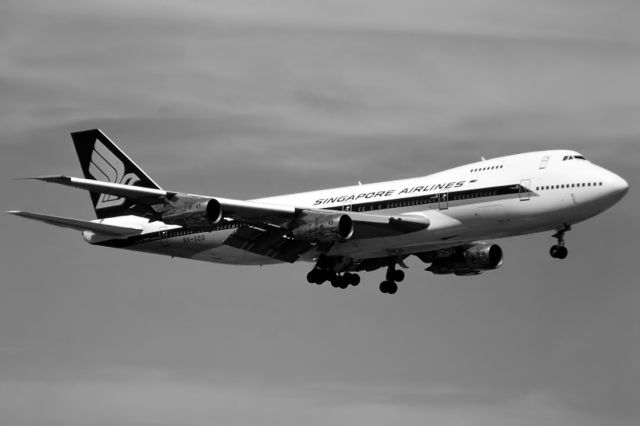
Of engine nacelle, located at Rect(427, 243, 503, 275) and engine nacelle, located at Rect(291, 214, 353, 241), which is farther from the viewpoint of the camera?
engine nacelle, located at Rect(427, 243, 503, 275)

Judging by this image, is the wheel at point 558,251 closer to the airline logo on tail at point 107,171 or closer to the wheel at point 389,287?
the wheel at point 389,287

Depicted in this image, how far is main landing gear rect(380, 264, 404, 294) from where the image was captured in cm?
7125

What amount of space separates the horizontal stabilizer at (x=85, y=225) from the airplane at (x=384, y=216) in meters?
0.06

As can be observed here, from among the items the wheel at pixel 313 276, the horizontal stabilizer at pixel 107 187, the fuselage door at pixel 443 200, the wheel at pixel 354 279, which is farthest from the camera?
the wheel at pixel 354 279

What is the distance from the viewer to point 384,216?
63219mm

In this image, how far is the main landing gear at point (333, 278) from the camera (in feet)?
220

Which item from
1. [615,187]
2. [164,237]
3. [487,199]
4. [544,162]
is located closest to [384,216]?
[487,199]

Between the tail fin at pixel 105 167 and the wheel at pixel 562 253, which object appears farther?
the tail fin at pixel 105 167

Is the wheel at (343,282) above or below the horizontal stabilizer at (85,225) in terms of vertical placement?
below

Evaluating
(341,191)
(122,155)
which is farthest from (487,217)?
(122,155)

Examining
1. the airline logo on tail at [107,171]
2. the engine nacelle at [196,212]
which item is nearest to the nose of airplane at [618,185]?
A: the engine nacelle at [196,212]

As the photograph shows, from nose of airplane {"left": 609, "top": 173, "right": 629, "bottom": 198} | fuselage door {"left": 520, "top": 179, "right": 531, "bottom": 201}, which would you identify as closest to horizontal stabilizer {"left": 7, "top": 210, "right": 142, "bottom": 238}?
fuselage door {"left": 520, "top": 179, "right": 531, "bottom": 201}

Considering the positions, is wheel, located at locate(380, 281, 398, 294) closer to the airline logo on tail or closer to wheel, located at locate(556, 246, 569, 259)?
wheel, located at locate(556, 246, 569, 259)

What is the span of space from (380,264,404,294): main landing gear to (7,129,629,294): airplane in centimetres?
96
